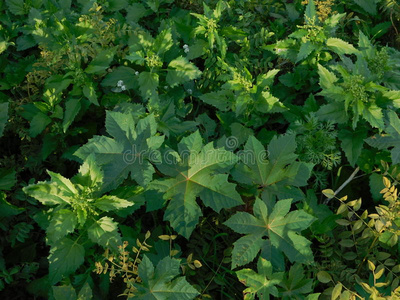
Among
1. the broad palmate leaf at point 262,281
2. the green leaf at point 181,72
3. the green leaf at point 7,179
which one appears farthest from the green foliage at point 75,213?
the green leaf at point 181,72

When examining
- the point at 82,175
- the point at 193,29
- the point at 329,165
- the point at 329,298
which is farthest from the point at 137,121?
the point at 329,298

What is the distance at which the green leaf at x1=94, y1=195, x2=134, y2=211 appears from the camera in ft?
7.39

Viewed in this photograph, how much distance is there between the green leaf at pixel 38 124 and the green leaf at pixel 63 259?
37.9 inches

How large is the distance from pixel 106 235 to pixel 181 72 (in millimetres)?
1402

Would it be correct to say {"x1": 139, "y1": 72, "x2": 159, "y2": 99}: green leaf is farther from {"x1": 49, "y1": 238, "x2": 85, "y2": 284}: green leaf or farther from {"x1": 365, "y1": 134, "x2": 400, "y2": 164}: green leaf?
{"x1": 365, "y1": 134, "x2": 400, "y2": 164}: green leaf

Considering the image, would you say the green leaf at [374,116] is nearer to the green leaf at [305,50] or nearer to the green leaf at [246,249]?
the green leaf at [305,50]

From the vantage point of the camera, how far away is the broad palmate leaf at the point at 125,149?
2.43 meters

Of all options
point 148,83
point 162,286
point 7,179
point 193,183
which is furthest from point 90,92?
point 162,286

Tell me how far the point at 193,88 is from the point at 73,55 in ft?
3.12

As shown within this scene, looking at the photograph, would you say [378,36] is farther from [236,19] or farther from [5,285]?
[5,285]

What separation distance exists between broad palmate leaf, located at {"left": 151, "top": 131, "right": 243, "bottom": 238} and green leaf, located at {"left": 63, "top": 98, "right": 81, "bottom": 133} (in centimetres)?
83

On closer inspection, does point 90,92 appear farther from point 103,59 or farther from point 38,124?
point 38,124

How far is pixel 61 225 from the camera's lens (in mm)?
2219

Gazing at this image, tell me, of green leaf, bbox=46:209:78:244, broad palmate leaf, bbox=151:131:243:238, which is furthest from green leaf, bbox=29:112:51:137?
broad palmate leaf, bbox=151:131:243:238
